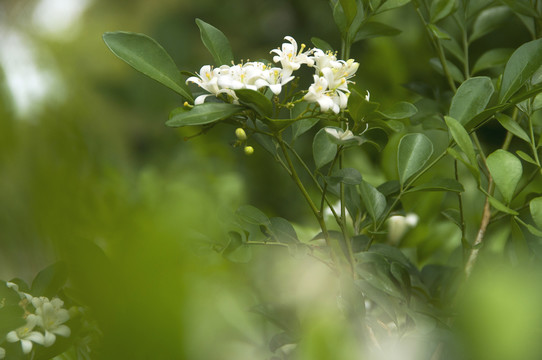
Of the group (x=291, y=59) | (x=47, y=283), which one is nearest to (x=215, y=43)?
(x=291, y=59)

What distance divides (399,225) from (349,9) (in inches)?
6.5

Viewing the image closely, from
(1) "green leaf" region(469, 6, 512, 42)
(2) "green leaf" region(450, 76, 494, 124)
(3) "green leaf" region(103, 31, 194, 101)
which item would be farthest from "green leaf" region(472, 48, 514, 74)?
(3) "green leaf" region(103, 31, 194, 101)

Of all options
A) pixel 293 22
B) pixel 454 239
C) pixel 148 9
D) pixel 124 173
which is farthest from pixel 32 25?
pixel 148 9

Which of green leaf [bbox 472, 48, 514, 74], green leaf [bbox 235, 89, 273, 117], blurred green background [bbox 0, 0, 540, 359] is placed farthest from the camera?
green leaf [bbox 472, 48, 514, 74]

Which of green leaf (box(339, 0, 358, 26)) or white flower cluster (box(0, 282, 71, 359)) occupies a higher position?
green leaf (box(339, 0, 358, 26))

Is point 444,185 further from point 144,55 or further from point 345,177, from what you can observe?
point 144,55

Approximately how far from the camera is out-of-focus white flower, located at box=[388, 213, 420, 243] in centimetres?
38

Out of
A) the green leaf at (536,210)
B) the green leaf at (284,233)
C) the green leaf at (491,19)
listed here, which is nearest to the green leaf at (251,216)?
the green leaf at (284,233)

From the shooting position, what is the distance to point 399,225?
0.38 meters

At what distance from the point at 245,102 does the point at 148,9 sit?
49.6 inches

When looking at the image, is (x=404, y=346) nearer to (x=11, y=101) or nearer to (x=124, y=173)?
(x=11, y=101)

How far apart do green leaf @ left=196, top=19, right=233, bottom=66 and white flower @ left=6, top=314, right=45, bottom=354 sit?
0.47 ft

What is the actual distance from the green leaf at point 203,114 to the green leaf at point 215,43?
0.05 m

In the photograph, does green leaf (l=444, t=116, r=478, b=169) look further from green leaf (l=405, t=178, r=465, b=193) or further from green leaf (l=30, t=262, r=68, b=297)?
green leaf (l=30, t=262, r=68, b=297)
